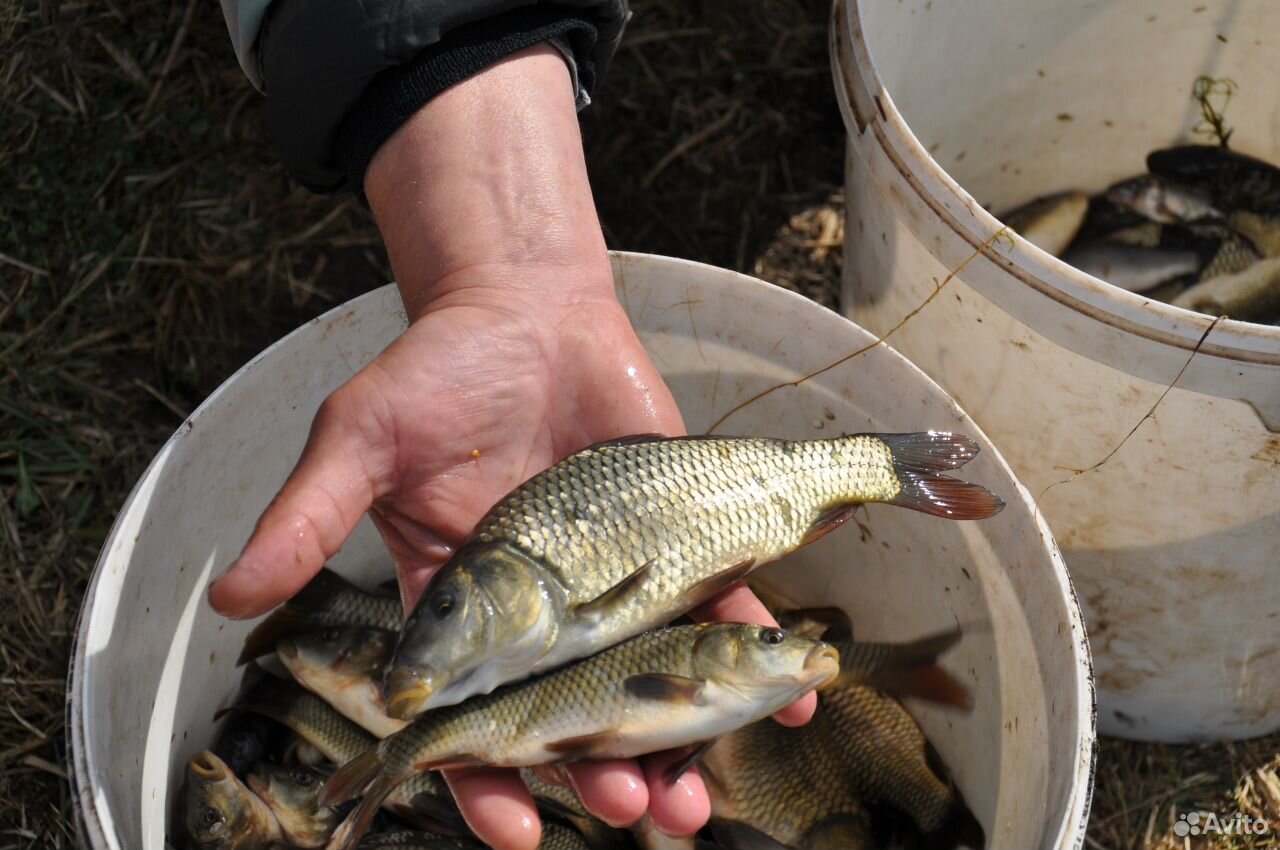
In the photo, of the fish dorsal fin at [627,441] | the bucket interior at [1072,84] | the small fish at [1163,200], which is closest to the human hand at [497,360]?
the fish dorsal fin at [627,441]

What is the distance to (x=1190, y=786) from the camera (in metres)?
2.41

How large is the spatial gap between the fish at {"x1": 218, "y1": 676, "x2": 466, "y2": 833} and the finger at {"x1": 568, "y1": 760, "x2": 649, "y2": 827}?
1.30ft

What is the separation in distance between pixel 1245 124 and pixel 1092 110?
326 millimetres

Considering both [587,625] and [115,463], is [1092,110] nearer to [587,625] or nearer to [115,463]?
[587,625]

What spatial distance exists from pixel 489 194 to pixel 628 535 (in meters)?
0.54

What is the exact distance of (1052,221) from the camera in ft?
8.93

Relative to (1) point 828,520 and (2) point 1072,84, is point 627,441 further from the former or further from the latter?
(2) point 1072,84

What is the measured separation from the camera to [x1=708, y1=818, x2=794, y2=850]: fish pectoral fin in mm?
1863

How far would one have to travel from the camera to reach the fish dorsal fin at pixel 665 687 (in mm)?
1521

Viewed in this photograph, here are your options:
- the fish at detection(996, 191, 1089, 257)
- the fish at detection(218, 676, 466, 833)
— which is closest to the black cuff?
the fish at detection(218, 676, 466, 833)

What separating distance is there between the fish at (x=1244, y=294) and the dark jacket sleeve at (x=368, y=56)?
136 centimetres

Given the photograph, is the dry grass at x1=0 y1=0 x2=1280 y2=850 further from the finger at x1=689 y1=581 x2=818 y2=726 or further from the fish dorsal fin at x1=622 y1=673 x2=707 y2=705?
the fish dorsal fin at x1=622 y1=673 x2=707 y2=705

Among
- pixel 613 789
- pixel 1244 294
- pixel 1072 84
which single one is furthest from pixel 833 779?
pixel 1072 84

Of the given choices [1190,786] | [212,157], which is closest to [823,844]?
[1190,786]
